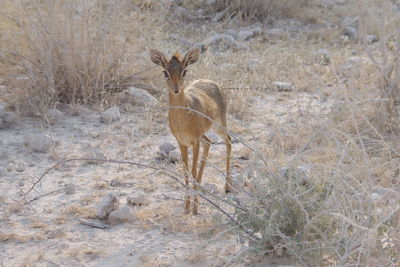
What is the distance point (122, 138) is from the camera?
21.4 feet

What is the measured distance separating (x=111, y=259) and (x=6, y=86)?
3812mm

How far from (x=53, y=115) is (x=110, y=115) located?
1.86 ft

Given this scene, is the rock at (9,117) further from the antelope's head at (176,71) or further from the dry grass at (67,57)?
the antelope's head at (176,71)

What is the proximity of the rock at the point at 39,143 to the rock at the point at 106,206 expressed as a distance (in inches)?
56.4

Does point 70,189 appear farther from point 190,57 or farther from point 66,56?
point 66,56

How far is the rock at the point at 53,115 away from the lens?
6.78 metres

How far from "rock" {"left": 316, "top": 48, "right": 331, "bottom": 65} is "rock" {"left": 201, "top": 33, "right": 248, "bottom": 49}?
1038 millimetres

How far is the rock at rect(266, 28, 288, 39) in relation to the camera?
34.5ft

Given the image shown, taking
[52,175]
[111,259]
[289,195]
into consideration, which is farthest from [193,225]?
[52,175]

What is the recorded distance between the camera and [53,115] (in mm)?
6816

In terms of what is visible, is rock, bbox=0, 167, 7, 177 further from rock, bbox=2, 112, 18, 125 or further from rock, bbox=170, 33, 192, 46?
rock, bbox=170, 33, 192, 46

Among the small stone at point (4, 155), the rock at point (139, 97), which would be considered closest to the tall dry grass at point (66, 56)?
the rock at point (139, 97)

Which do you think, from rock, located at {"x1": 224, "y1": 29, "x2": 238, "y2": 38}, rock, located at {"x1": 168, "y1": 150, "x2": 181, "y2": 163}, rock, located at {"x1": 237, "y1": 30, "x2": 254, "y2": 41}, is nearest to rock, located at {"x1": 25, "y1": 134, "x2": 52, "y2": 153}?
rock, located at {"x1": 168, "y1": 150, "x2": 181, "y2": 163}

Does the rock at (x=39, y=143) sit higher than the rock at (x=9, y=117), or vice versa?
the rock at (x=9, y=117)
